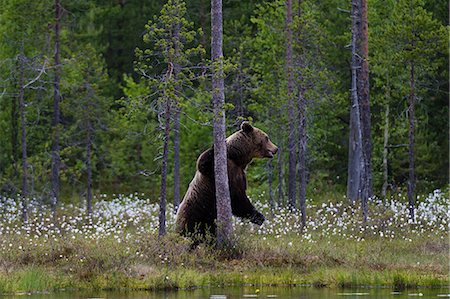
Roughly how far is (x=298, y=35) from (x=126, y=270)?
1163 cm

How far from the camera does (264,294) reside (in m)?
14.7

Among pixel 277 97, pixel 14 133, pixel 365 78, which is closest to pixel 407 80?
pixel 277 97

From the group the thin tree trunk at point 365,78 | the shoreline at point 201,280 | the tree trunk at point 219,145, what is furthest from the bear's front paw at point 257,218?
the thin tree trunk at point 365,78

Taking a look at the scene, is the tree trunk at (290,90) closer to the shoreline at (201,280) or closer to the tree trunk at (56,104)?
the tree trunk at (56,104)

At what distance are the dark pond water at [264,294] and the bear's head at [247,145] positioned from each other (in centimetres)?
334

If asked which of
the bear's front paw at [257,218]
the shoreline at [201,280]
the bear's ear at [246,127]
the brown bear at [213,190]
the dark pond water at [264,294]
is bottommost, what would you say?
the dark pond water at [264,294]

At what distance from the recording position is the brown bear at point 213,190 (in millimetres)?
18281

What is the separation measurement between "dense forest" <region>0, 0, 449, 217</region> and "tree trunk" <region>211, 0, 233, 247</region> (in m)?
5.11

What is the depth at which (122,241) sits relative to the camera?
60.8ft

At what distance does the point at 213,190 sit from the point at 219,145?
1007mm

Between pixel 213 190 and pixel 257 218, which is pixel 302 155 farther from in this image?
pixel 213 190

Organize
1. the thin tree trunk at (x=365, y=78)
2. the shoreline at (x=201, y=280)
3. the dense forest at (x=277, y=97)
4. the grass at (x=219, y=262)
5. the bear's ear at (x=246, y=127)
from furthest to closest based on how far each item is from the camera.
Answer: the dense forest at (x=277, y=97) < the thin tree trunk at (x=365, y=78) < the bear's ear at (x=246, y=127) < the grass at (x=219, y=262) < the shoreline at (x=201, y=280)

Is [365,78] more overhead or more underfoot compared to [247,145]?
more overhead

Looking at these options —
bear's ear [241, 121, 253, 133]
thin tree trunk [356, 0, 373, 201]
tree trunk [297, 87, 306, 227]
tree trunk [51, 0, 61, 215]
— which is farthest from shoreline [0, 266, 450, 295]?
tree trunk [51, 0, 61, 215]
